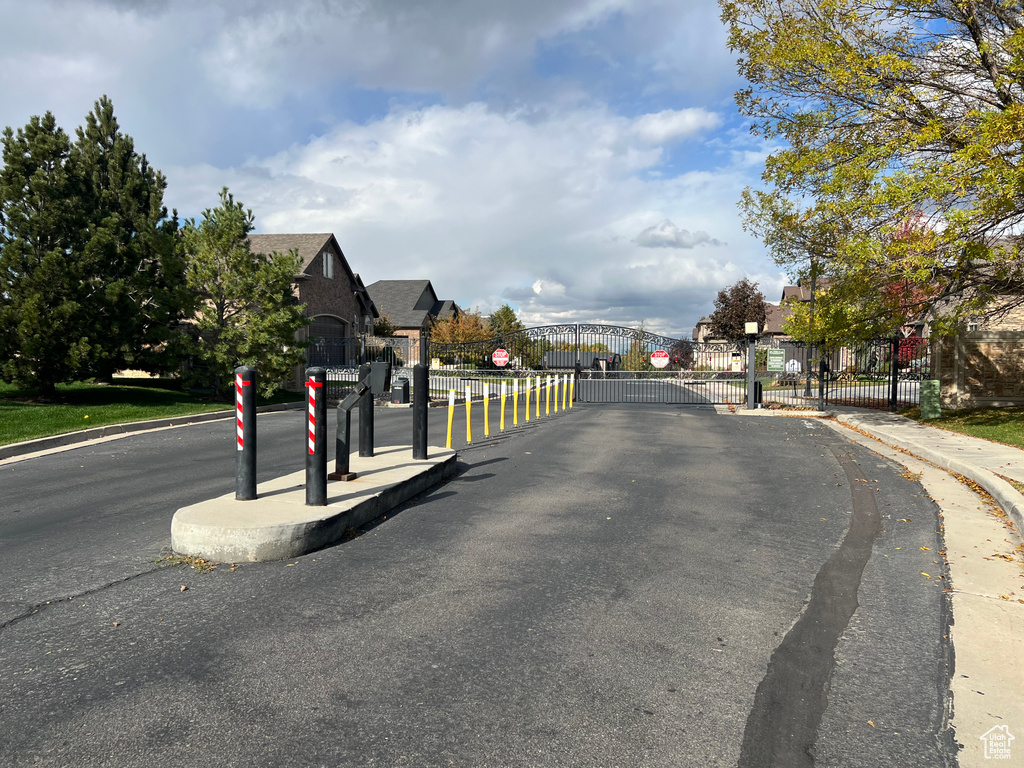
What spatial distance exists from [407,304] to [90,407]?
48361 mm

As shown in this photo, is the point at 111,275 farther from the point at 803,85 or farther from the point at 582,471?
the point at 803,85

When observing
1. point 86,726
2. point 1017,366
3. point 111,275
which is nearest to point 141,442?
point 111,275

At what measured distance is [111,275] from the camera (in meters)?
19.2

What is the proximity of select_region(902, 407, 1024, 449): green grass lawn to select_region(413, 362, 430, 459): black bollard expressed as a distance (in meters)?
10.9

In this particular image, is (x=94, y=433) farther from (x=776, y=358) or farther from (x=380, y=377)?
(x=776, y=358)

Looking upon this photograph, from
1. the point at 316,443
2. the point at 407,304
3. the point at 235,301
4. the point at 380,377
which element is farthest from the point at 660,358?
the point at 407,304

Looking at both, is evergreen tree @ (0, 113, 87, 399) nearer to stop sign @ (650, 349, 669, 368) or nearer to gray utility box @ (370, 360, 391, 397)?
gray utility box @ (370, 360, 391, 397)

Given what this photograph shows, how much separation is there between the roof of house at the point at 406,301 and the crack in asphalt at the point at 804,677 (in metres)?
57.7

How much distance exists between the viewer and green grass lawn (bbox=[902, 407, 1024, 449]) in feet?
45.8

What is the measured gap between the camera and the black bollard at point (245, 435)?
6.25 meters

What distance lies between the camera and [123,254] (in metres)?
19.6

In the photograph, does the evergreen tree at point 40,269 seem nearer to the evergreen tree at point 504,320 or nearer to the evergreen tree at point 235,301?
the evergreen tree at point 235,301

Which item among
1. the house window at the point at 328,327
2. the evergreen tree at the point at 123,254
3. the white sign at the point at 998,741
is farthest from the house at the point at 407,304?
the white sign at the point at 998,741

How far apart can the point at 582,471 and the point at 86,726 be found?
7.35 m
